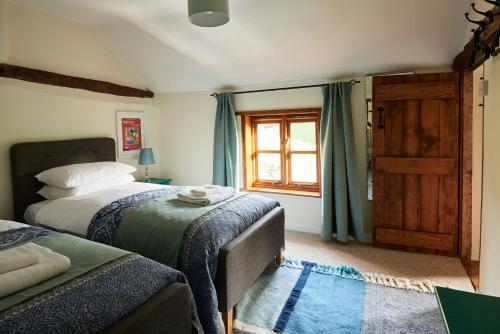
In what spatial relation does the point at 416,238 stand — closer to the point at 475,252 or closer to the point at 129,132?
the point at 475,252

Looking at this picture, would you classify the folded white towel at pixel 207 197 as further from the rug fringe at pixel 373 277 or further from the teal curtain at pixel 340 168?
the teal curtain at pixel 340 168

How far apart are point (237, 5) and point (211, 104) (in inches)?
72.6

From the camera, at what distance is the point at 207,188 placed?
300cm

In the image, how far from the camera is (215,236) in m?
2.13

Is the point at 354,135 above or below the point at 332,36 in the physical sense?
below

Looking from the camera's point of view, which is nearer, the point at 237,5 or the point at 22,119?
the point at 237,5

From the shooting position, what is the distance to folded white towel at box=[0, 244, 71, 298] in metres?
1.25

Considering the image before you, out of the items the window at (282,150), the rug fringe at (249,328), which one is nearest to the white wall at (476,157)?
the window at (282,150)

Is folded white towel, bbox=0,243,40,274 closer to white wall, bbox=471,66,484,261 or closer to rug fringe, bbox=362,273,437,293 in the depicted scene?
rug fringe, bbox=362,273,437,293

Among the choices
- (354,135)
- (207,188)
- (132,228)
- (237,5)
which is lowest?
(132,228)

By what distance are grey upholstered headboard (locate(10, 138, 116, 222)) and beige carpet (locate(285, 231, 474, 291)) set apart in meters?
2.63

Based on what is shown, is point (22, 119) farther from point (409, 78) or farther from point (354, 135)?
point (409, 78)

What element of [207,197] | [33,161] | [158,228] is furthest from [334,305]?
[33,161]

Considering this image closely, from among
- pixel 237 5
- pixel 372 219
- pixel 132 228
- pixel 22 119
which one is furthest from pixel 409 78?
pixel 22 119
